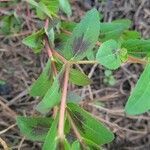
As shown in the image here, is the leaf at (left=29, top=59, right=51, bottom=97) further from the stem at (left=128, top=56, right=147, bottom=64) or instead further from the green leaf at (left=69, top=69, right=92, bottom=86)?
the stem at (left=128, top=56, right=147, bottom=64)

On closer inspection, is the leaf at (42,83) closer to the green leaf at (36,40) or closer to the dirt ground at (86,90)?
the green leaf at (36,40)

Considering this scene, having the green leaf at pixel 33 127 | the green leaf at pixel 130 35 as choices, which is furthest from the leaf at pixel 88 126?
the green leaf at pixel 130 35

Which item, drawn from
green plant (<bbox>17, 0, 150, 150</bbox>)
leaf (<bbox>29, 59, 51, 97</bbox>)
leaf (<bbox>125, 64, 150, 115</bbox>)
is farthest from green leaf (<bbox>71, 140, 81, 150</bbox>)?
leaf (<bbox>29, 59, 51, 97</bbox>)

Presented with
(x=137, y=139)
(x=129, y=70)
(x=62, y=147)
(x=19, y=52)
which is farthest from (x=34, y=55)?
(x=62, y=147)

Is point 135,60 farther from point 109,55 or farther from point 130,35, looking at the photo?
point 130,35

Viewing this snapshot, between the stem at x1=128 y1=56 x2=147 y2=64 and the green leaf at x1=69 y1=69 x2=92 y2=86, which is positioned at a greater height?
the stem at x1=128 y1=56 x2=147 y2=64

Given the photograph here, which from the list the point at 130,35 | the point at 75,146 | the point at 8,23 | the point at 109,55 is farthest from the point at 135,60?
the point at 8,23
